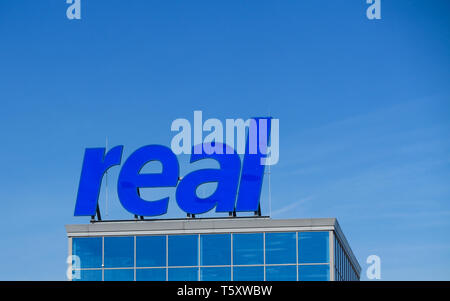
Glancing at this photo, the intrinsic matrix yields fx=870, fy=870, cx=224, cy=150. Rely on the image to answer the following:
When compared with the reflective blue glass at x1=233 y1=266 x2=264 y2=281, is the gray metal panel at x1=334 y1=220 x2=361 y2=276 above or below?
above

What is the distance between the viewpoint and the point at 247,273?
42562mm

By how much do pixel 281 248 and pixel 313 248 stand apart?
5.15 feet

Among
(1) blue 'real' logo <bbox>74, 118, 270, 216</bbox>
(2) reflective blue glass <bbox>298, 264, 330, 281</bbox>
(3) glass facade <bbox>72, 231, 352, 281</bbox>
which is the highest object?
(1) blue 'real' logo <bbox>74, 118, 270, 216</bbox>

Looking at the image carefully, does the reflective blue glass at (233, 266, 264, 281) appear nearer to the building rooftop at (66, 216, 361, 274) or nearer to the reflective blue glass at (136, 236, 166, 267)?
the building rooftop at (66, 216, 361, 274)

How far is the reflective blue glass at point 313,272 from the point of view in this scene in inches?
1646

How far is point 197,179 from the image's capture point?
43906 mm

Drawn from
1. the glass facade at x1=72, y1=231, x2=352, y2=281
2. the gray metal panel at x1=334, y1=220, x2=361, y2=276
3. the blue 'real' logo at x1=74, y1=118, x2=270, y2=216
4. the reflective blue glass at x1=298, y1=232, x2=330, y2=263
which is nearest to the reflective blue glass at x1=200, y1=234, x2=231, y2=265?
the glass facade at x1=72, y1=231, x2=352, y2=281

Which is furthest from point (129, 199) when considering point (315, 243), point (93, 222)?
point (315, 243)

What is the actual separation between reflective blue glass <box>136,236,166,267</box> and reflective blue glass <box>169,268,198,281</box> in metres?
0.67

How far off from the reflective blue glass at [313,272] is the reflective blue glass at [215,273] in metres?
3.57

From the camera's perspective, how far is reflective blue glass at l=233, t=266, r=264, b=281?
4234 centimetres

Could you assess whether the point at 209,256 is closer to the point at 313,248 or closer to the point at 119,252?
the point at 119,252
